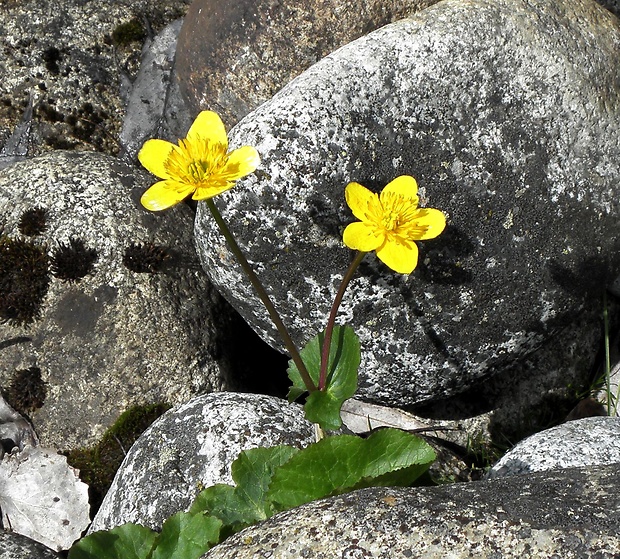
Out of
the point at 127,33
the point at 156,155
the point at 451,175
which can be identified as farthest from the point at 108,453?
the point at 127,33

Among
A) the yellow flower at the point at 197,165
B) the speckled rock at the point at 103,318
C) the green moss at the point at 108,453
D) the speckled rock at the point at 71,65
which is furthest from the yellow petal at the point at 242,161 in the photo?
the speckled rock at the point at 71,65

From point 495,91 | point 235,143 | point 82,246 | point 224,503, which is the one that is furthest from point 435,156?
point 82,246

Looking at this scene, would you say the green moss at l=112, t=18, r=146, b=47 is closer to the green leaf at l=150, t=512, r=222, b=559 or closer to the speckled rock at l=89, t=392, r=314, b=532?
the speckled rock at l=89, t=392, r=314, b=532

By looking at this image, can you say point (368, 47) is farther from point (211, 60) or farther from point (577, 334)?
point (577, 334)

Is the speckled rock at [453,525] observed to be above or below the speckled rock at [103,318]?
below

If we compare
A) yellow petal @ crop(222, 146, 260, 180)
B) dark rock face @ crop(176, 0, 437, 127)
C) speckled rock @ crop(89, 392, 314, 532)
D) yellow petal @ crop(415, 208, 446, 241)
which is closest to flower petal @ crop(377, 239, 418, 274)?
yellow petal @ crop(415, 208, 446, 241)

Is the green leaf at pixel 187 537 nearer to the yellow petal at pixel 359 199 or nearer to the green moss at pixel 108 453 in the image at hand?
the green moss at pixel 108 453
